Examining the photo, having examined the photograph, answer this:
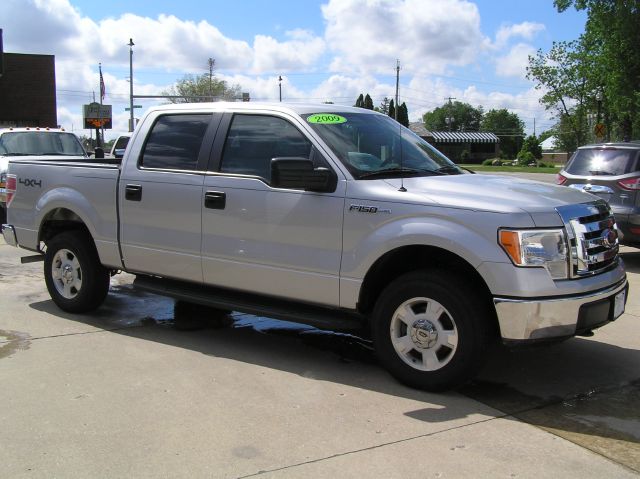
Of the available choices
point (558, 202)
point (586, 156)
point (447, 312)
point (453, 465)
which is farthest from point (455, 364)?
point (586, 156)

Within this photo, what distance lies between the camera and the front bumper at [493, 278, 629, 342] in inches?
155

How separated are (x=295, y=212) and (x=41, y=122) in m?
32.3

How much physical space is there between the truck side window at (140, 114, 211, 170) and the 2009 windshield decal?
101 centimetres

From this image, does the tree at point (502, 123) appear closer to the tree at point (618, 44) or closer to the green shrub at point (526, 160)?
the green shrub at point (526, 160)

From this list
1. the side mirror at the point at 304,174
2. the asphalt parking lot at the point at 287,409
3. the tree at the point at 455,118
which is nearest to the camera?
the asphalt parking lot at the point at 287,409

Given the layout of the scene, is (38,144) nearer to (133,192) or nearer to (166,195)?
(133,192)

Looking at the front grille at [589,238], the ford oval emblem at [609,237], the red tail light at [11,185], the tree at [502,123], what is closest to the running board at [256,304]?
the front grille at [589,238]

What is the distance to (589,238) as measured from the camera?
422 centimetres

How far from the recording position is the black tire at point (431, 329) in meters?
4.15

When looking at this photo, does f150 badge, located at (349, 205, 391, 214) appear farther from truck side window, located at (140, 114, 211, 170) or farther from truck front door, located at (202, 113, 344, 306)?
truck side window, located at (140, 114, 211, 170)

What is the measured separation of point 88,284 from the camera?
6223mm

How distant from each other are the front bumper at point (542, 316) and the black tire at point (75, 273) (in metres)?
3.99

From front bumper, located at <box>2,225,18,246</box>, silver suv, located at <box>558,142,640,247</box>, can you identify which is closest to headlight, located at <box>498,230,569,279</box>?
front bumper, located at <box>2,225,18,246</box>

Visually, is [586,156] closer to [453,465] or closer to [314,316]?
[314,316]
